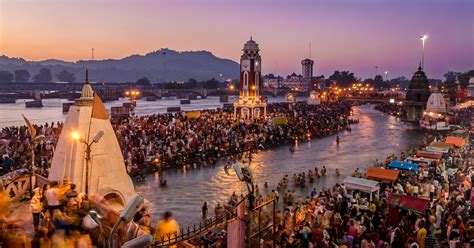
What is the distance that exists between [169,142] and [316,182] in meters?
10.8

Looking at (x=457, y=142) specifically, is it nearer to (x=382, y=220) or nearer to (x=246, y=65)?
(x=382, y=220)

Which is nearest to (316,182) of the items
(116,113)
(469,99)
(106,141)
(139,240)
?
(106,141)

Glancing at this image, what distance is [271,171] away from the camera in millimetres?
26469

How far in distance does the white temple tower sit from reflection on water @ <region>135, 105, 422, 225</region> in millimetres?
7013

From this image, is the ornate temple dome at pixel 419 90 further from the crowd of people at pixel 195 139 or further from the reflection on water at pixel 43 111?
the reflection on water at pixel 43 111

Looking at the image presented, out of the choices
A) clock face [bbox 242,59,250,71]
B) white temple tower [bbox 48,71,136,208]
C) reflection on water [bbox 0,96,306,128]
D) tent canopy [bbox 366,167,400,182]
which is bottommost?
reflection on water [bbox 0,96,306,128]

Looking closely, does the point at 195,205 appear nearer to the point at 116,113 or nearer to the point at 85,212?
the point at 85,212

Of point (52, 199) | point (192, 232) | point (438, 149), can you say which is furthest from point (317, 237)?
point (438, 149)

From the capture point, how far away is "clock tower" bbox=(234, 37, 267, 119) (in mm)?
51344

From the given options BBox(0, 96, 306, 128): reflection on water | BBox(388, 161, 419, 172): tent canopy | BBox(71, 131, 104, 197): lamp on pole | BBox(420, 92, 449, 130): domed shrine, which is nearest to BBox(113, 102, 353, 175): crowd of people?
BBox(388, 161, 419, 172): tent canopy

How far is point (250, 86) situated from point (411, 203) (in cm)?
3922

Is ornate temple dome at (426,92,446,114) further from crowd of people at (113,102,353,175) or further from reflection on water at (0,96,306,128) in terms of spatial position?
reflection on water at (0,96,306,128)

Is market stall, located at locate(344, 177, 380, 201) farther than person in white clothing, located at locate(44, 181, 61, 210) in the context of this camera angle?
Yes

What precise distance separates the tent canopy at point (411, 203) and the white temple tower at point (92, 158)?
899 cm
